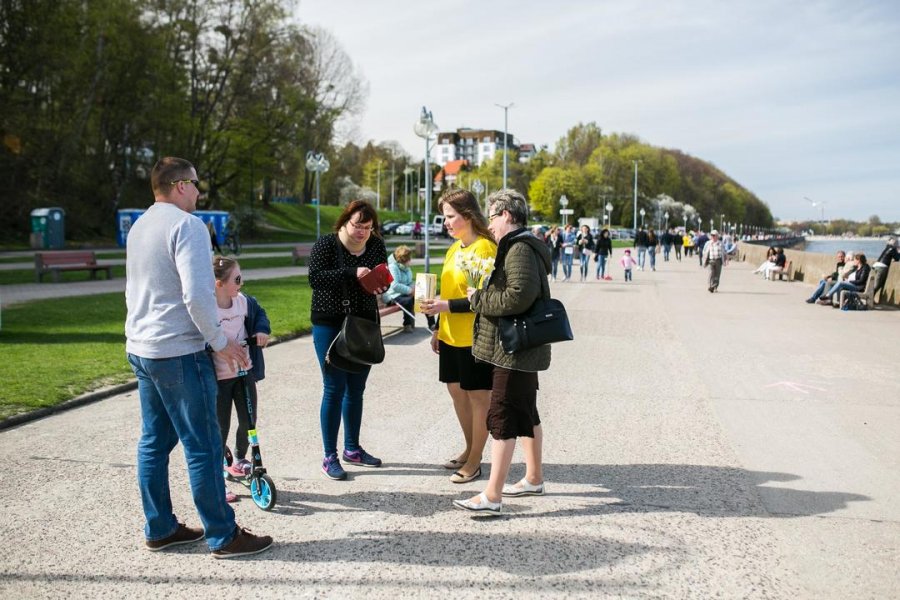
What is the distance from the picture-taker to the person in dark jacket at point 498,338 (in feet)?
14.1

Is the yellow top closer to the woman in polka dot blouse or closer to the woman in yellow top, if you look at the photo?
the woman in yellow top

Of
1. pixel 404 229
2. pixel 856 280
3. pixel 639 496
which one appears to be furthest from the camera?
pixel 404 229

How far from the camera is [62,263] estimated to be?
1964 cm

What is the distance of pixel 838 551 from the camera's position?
12.7ft

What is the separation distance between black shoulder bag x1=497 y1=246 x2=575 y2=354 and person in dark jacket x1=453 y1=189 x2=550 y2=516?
0.07 m

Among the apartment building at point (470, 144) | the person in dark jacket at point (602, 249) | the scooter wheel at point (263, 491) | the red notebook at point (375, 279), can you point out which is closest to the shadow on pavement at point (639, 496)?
the scooter wheel at point (263, 491)

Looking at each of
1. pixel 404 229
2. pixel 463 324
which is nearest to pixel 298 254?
pixel 463 324

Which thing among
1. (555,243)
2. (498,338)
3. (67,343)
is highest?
(555,243)

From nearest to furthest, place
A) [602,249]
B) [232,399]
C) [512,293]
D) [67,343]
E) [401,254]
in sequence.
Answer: [512,293]
[232,399]
[67,343]
[401,254]
[602,249]

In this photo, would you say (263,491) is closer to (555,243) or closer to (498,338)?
(498,338)

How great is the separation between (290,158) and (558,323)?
4821 centimetres

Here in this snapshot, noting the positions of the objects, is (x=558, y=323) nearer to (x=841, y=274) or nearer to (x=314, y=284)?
(x=314, y=284)

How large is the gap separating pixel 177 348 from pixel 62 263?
1821 cm

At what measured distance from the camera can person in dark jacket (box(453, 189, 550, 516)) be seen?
14.1 feet
